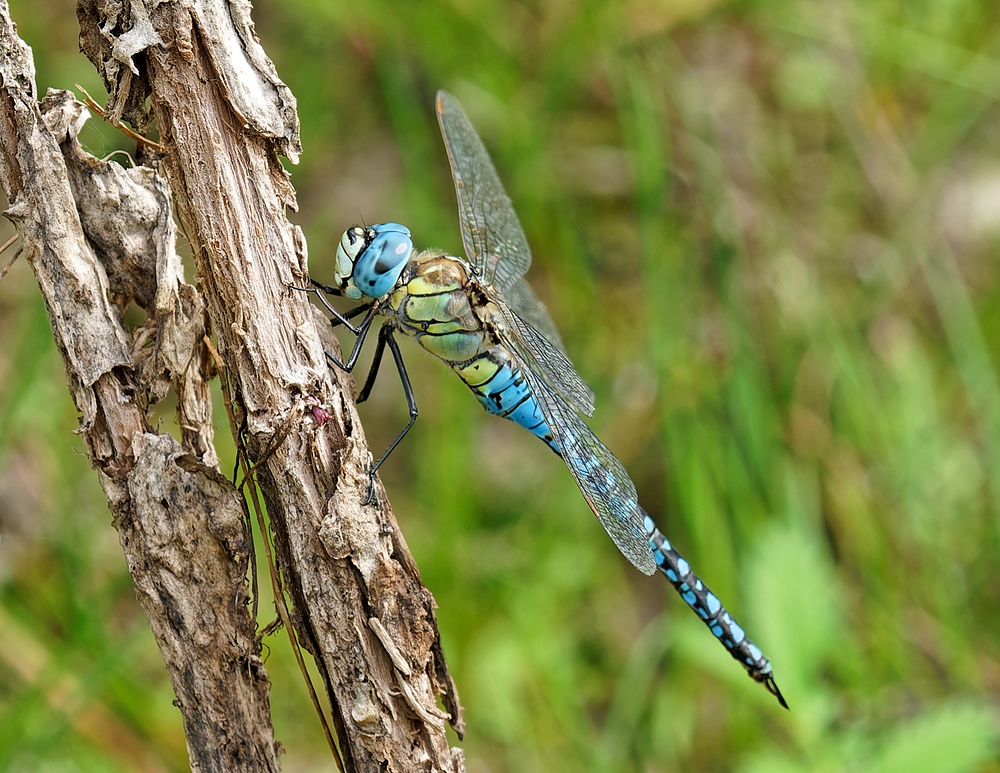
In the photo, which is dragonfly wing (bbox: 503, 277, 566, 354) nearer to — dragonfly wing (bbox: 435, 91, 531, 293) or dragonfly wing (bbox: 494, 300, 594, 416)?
dragonfly wing (bbox: 435, 91, 531, 293)

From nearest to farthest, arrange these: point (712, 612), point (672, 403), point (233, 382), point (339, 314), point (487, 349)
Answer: point (233, 382) < point (339, 314) < point (712, 612) < point (487, 349) < point (672, 403)

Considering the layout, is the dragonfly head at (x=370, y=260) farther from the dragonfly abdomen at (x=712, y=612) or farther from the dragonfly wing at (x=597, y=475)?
the dragonfly abdomen at (x=712, y=612)

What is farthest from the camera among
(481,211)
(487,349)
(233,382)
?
(481,211)

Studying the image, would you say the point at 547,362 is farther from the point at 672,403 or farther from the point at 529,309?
the point at 672,403

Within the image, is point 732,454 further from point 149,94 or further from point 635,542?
point 149,94

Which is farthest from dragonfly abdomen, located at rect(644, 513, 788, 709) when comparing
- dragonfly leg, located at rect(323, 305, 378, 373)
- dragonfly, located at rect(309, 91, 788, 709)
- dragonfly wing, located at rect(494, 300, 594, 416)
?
dragonfly leg, located at rect(323, 305, 378, 373)

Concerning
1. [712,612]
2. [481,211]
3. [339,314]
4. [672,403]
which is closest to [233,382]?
[339,314]

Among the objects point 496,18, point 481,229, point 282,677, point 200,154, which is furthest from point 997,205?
point 200,154

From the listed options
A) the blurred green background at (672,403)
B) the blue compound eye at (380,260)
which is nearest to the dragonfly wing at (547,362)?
the blue compound eye at (380,260)
